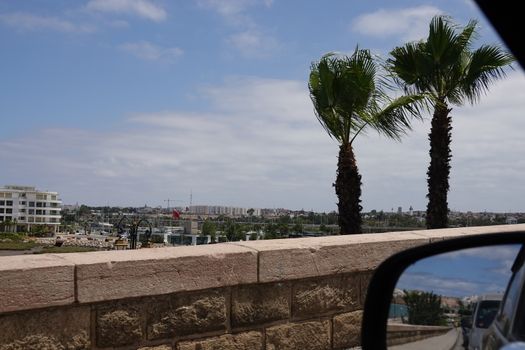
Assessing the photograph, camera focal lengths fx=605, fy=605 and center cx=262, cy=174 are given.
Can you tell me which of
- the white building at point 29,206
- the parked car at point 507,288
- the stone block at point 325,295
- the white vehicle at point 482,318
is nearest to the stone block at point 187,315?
the stone block at point 325,295

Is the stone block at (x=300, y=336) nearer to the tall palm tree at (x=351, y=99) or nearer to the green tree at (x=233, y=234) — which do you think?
the tall palm tree at (x=351, y=99)

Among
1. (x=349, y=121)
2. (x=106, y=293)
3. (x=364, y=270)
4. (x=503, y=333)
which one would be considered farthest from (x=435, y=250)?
(x=349, y=121)

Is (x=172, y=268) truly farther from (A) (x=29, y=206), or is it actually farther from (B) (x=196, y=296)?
(A) (x=29, y=206)

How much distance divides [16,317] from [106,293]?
1.80 feet

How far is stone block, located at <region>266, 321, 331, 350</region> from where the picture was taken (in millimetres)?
4746

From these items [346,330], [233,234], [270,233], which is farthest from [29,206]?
[346,330]

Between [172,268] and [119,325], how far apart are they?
50 cm

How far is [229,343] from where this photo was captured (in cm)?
446

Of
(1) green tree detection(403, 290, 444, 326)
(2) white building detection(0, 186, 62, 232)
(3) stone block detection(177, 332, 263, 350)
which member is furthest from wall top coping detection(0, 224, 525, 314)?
(2) white building detection(0, 186, 62, 232)

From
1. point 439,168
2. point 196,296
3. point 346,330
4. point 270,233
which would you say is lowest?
point 346,330

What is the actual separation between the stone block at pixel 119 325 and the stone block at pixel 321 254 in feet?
3.37

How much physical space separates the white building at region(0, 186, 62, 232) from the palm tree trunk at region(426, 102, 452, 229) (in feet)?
537

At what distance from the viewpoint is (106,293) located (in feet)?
12.6

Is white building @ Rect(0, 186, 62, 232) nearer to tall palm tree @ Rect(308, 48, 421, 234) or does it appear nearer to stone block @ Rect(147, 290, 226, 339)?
tall palm tree @ Rect(308, 48, 421, 234)
